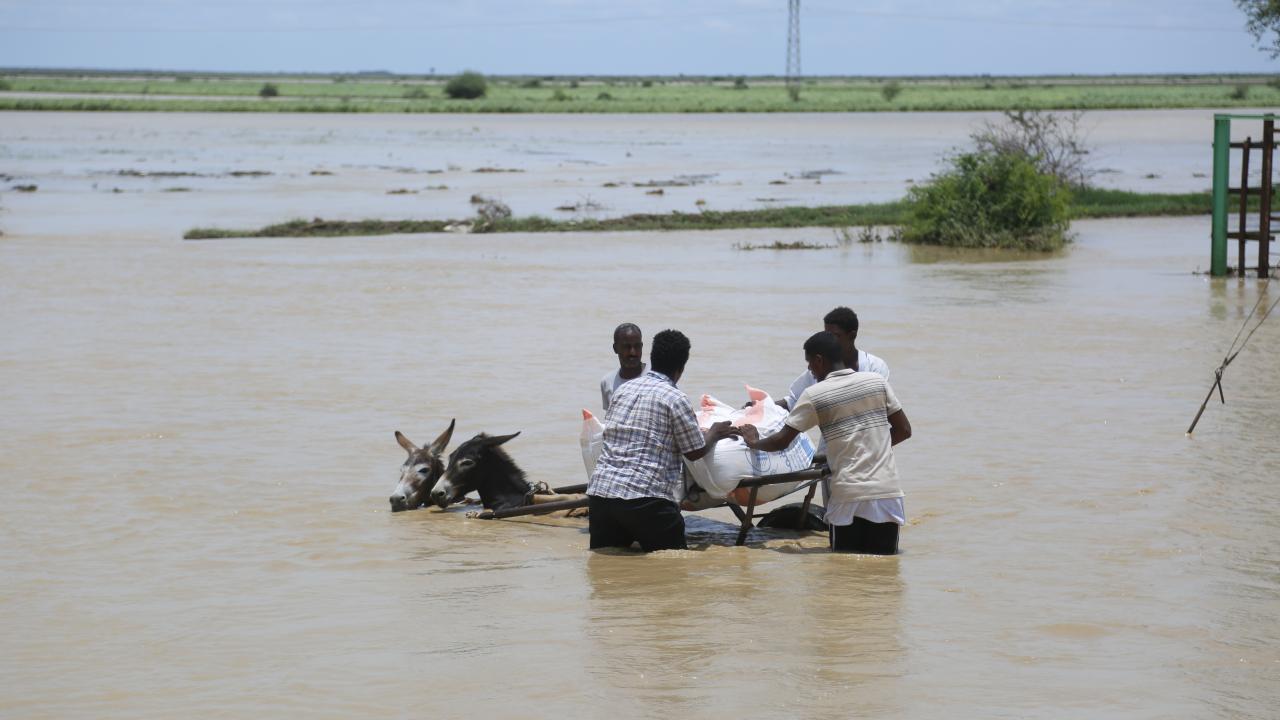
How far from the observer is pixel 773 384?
1352cm

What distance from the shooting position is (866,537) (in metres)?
7.82

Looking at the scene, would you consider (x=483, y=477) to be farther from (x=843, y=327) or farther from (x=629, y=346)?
(x=843, y=327)

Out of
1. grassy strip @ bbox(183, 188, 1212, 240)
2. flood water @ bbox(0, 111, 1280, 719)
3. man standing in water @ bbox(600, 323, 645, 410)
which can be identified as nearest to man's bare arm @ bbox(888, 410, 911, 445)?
flood water @ bbox(0, 111, 1280, 719)

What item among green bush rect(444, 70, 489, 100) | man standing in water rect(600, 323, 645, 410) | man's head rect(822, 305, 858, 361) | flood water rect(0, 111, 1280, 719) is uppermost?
green bush rect(444, 70, 489, 100)

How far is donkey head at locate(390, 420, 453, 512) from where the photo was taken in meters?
9.10

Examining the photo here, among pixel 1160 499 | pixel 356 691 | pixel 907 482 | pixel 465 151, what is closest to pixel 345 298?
pixel 907 482

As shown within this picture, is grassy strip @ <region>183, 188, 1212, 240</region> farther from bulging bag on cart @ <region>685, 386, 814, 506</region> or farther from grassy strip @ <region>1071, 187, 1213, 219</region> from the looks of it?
bulging bag on cart @ <region>685, 386, 814, 506</region>

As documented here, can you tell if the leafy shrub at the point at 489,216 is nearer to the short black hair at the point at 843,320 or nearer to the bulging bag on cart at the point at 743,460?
the bulging bag on cart at the point at 743,460

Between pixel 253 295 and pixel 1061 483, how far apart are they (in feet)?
43.5

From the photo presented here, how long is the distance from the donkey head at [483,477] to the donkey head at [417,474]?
0.70 ft

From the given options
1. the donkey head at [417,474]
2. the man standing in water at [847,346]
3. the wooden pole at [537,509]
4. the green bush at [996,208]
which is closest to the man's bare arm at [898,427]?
the man standing in water at [847,346]

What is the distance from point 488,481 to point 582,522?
0.63 m

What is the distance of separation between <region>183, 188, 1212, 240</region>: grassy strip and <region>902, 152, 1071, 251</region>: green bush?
108 centimetres

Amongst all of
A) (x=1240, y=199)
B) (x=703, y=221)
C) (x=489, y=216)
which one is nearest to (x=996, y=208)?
(x=703, y=221)
